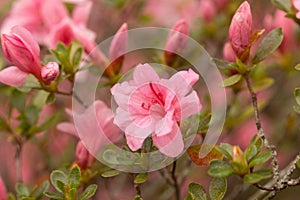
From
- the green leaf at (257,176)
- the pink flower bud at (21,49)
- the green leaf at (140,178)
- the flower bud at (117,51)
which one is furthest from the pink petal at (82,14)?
the green leaf at (257,176)

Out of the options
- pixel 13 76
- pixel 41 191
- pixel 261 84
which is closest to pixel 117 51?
pixel 13 76

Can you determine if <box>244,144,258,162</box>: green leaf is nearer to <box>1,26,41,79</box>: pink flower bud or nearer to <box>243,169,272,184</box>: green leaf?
<box>243,169,272,184</box>: green leaf

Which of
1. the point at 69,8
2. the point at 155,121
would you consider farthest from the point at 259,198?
the point at 69,8

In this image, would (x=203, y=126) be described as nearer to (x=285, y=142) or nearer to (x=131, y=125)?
(x=131, y=125)

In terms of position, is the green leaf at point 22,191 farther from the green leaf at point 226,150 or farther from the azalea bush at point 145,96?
the green leaf at point 226,150

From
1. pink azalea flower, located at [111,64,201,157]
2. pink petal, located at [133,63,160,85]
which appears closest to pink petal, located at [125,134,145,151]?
pink azalea flower, located at [111,64,201,157]
